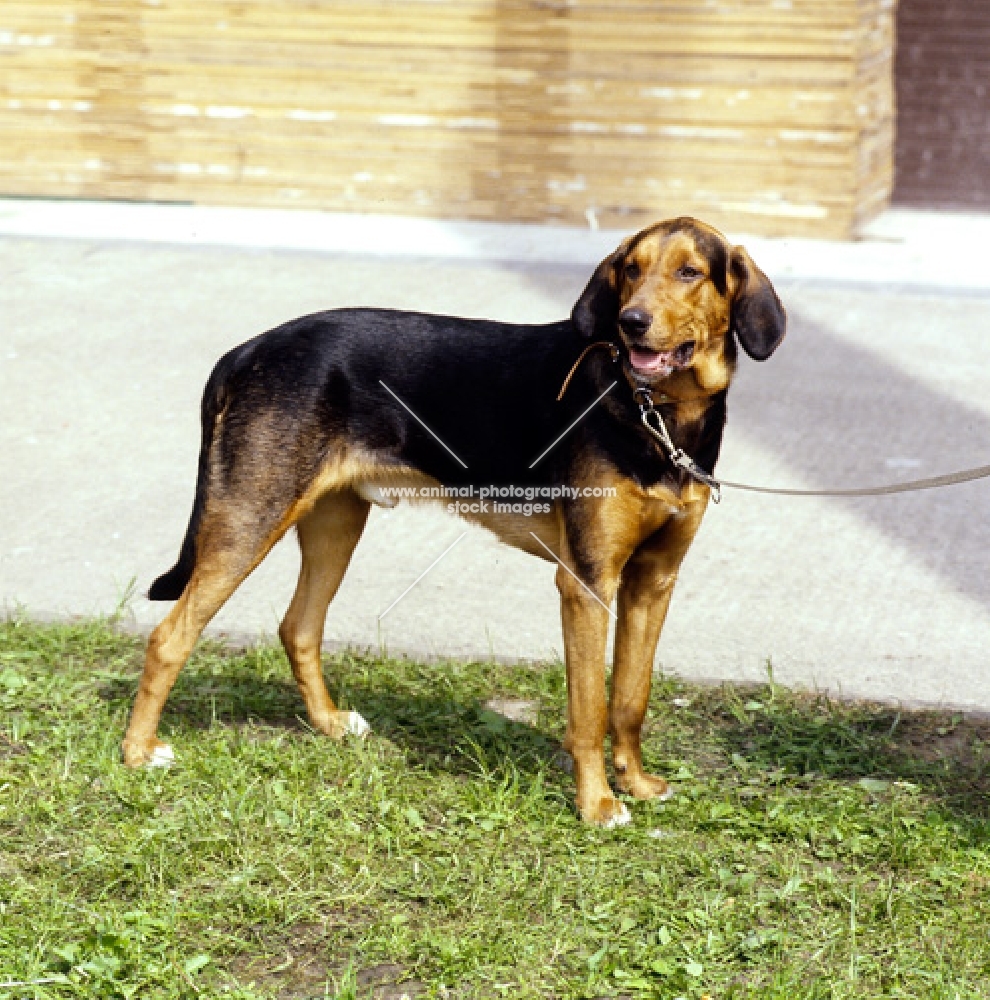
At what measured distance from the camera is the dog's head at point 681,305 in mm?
3680

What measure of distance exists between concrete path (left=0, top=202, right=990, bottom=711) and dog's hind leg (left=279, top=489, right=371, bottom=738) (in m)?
0.62

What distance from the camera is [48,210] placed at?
37.4 feet

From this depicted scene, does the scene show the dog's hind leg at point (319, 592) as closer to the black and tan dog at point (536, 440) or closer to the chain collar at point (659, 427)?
the black and tan dog at point (536, 440)

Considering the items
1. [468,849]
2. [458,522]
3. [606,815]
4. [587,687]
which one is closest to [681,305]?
[587,687]

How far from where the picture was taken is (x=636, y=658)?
420 cm

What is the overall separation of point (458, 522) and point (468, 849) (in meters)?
2.43

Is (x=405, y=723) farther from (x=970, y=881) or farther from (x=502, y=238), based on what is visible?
(x=502, y=238)

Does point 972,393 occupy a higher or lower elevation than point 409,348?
lower

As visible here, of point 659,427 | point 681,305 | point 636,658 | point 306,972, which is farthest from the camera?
point 636,658

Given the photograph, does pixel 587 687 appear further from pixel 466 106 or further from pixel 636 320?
pixel 466 106

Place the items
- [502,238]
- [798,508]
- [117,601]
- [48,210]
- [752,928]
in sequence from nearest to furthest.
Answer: [752,928]
[117,601]
[798,508]
[502,238]
[48,210]

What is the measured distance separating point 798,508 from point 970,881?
107 inches

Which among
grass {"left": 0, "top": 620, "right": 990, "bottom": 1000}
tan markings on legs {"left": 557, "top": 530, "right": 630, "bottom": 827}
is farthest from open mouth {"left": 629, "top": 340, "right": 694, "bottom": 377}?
grass {"left": 0, "top": 620, "right": 990, "bottom": 1000}

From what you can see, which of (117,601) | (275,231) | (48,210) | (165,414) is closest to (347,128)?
(275,231)
